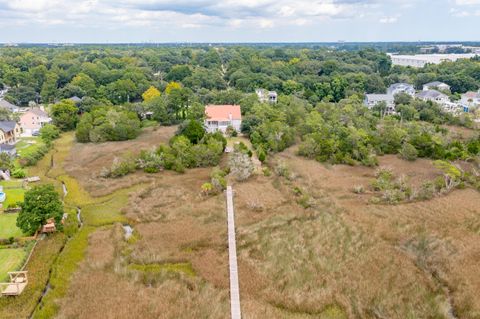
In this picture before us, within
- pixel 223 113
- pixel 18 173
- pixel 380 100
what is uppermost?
pixel 380 100

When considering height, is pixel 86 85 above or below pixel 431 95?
above

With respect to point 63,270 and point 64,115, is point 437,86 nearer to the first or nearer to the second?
point 64,115

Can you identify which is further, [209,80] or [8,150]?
[209,80]

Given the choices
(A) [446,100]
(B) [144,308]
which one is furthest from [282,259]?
(A) [446,100]

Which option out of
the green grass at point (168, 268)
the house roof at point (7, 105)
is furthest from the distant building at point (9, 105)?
the green grass at point (168, 268)

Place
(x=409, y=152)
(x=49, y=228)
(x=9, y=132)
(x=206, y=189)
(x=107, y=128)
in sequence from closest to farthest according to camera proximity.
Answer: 1. (x=49, y=228)
2. (x=206, y=189)
3. (x=409, y=152)
4. (x=107, y=128)
5. (x=9, y=132)

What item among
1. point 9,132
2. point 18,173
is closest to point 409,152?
point 18,173
